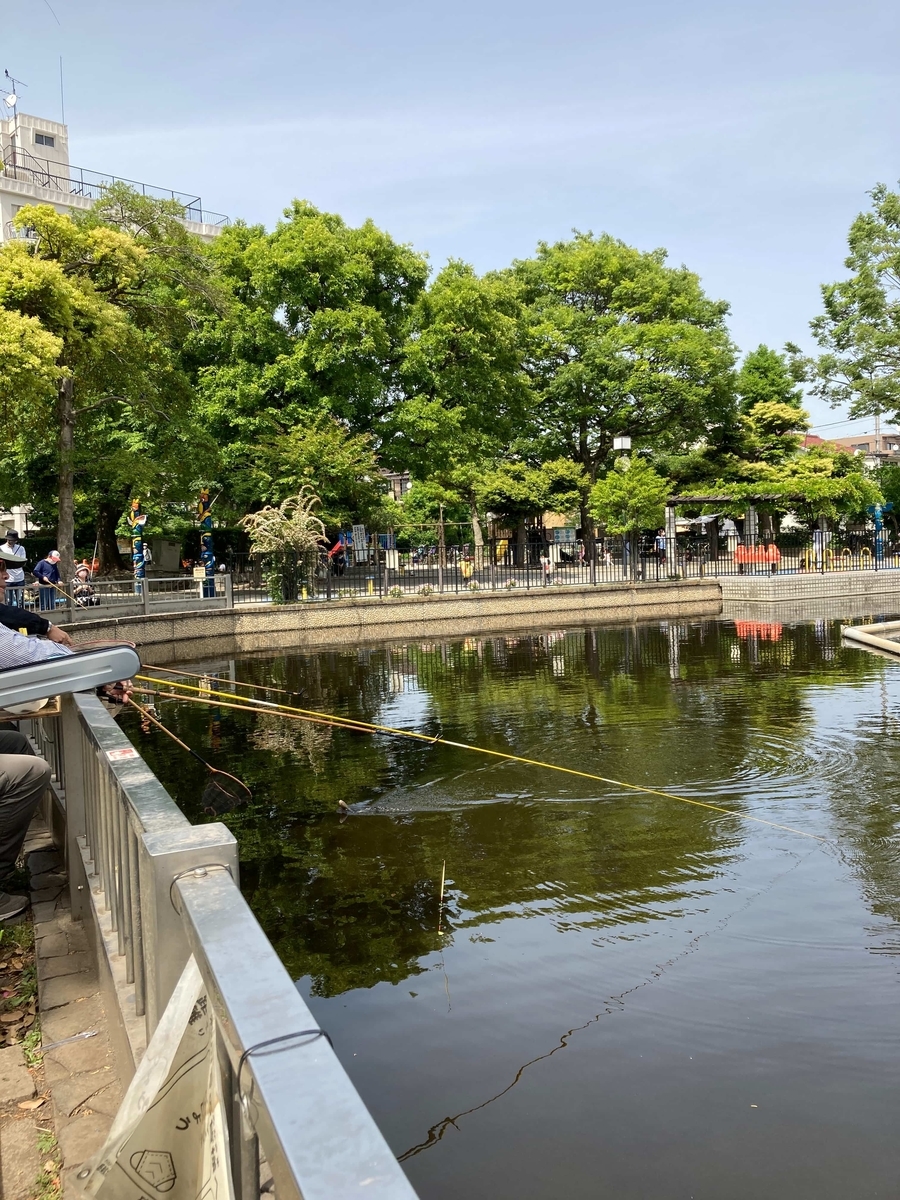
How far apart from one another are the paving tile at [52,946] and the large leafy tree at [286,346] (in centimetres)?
2559

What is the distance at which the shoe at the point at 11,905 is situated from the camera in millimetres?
4242

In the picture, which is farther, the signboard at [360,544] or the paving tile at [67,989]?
the signboard at [360,544]

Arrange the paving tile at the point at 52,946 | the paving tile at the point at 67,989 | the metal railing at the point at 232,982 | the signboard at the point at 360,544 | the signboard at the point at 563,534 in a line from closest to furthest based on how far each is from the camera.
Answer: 1. the metal railing at the point at 232,982
2. the paving tile at the point at 67,989
3. the paving tile at the point at 52,946
4. the signboard at the point at 360,544
5. the signboard at the point at 563,534

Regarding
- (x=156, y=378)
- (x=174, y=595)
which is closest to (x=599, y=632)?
(x=174, y=595)

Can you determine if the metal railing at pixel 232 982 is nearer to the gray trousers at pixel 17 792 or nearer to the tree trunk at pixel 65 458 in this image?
the gray trousers at pixel 17 792

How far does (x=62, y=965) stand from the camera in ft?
12.2

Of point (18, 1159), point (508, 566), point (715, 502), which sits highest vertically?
point (715, 502)

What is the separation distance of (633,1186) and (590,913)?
2.65 metres

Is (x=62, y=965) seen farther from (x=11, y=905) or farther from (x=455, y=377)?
(x=455, y=377)

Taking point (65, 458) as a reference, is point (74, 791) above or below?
below

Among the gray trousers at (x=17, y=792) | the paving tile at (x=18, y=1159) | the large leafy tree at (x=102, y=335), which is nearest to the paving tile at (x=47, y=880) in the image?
the gray trousers at (x=17, y=792)

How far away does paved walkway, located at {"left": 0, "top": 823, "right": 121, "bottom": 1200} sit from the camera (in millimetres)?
2645

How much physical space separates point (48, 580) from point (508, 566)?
1502cm

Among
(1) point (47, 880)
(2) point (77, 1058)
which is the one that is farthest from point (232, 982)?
(1) point (47, 880)
